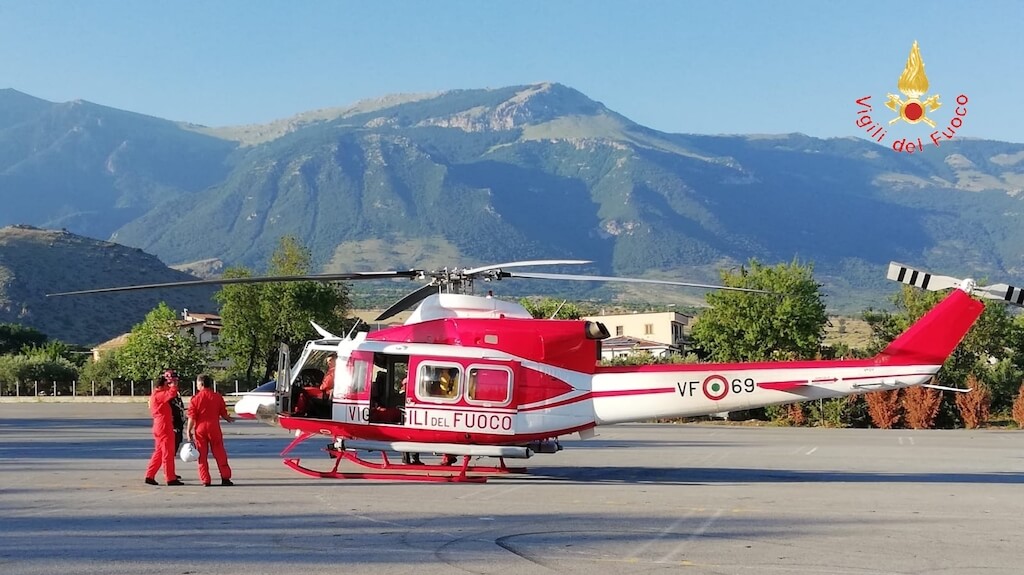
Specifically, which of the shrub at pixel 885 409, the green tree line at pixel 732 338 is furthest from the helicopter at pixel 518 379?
the green tree line at pixel 732 338

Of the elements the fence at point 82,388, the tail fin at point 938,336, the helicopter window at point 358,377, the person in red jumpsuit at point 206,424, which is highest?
the tail fin at point 938,336

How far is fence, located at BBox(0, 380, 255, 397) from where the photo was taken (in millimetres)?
65688

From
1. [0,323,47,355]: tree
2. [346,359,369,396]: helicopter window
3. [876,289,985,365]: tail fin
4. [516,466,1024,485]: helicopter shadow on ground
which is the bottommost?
[0,323,47,355]: tree

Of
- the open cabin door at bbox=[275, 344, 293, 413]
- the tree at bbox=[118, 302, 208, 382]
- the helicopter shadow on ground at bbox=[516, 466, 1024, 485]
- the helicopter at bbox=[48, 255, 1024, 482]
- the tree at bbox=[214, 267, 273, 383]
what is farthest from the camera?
the tree at bbox=[214, 267, 273, 383]

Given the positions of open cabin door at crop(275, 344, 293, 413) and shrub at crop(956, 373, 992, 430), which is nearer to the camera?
open cabin door at crop(275, 344, 293, 413)

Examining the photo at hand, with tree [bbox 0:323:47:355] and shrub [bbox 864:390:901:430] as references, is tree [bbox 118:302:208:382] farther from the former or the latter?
tree [bbox 0:323:47:355]

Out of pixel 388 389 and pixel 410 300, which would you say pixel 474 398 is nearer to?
pixel 388 389

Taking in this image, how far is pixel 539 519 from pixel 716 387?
5.56m

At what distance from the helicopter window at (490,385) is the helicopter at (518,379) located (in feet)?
0.05

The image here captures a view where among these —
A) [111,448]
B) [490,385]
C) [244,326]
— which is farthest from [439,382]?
[244,326]

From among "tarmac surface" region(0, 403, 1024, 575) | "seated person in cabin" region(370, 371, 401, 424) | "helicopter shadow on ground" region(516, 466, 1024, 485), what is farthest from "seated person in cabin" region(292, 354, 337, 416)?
"helicopter shadow on ground" region(516, 466, 1024, 485)

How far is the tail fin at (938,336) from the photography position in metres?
17.7

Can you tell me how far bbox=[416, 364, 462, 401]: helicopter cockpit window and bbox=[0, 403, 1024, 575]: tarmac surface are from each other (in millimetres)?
1392

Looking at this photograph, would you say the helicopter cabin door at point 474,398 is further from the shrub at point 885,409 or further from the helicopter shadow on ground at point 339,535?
the shrub at point 885,409
